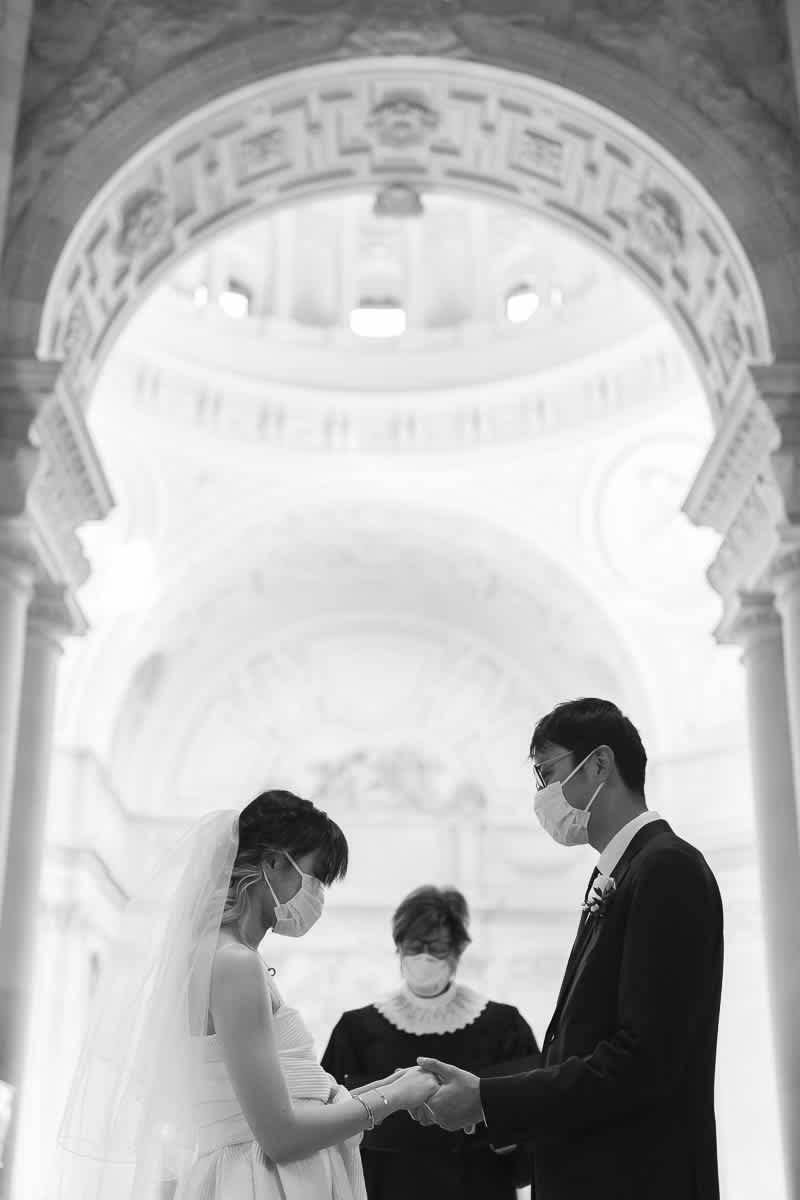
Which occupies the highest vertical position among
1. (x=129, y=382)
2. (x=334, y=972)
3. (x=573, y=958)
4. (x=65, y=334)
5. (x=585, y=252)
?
(x=585, y=252)

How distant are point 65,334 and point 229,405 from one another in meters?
11.0

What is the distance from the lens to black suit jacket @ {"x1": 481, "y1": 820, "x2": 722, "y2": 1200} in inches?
132

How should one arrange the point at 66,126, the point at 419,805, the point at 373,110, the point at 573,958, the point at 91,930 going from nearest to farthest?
the point at 573,958 < the point at 66,126 < the point at 373,110 < the point at 91,930 < the point at 419,805

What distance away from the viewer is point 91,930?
66.6 feet

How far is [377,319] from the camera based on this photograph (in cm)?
2289

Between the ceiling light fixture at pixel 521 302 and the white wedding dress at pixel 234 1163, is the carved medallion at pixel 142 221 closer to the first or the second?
the white wedding dress at pixel 234 1163

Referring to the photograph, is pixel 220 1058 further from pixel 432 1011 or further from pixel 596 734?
pixel 432 1011

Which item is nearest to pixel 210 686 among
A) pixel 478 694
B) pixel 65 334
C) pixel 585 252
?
pixel 478 694

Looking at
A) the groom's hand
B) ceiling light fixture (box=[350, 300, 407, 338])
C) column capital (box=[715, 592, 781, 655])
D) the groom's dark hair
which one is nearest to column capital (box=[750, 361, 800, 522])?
column capital (box=[715, 592, 781, 655])

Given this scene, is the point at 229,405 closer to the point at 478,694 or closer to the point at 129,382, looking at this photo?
the point at 129,382

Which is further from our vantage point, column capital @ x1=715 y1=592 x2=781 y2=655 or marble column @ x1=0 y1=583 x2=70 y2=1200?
column capital @ x1=715 y1=592 x2=781 y2=655

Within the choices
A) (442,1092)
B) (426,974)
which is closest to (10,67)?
(426,974)

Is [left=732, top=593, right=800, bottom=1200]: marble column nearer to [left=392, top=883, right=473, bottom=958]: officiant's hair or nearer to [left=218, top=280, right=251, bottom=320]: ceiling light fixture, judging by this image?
[left=392, top=883, right=473, bottom=958]: officiant's hair

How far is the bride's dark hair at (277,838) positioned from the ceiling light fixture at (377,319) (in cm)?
1926
